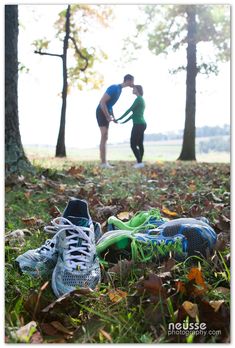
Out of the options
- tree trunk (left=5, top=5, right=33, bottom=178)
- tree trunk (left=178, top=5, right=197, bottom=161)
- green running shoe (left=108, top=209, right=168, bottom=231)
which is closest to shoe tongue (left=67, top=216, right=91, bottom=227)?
green running shoe (left=108, top=209, right=168, bottom=231)

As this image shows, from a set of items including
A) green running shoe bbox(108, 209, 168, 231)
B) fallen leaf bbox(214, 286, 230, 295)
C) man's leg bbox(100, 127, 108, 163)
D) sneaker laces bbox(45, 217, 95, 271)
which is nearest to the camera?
fallen leaf bbox(214, 286, 230, 295)

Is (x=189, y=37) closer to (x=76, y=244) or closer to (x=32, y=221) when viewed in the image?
(x=32, y=221)

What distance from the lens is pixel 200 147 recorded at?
2.39 meters

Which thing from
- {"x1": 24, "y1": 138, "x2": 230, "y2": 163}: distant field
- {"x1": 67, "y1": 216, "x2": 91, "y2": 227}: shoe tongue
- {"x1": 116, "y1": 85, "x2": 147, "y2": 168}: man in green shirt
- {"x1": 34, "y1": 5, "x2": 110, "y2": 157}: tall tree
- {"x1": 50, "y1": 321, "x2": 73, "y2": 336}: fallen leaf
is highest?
{"x1": 34, "y1": 5, "x2": 110, "y2": 157}: tall tree

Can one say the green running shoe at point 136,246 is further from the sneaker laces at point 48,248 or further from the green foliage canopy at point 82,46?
the green foliage canopy at point 82,46

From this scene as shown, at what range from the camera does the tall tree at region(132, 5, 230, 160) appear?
203cm

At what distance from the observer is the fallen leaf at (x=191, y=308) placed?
1082mm

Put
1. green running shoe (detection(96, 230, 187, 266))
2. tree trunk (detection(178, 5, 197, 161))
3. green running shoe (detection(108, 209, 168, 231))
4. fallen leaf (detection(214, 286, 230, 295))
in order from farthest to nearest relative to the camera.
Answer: tree trunk (detection(178, 5, 197, 161)), green running shoe (detection(108, 209, 168, 231)), green running shoe (detection(96, 230, 187, 266)), fallen leaf (detection(214, 286, 230, 295))

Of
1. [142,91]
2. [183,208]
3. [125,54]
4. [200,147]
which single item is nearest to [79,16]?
[125,54]

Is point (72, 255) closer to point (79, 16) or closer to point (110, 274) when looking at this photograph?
point (110, 274)

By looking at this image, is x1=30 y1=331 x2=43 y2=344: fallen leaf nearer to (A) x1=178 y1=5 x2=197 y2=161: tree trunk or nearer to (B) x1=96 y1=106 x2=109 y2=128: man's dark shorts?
(B) x1=96 y1=106 x2=109 y2=128: man's dark shorts

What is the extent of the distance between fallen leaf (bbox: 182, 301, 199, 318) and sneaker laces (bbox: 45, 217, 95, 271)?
356 millimetres

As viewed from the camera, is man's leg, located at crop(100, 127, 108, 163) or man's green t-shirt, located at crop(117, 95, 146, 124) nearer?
man's green t-shirt, located at crop(117, 95, 146, 124)

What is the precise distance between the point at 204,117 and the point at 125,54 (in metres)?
0.49
